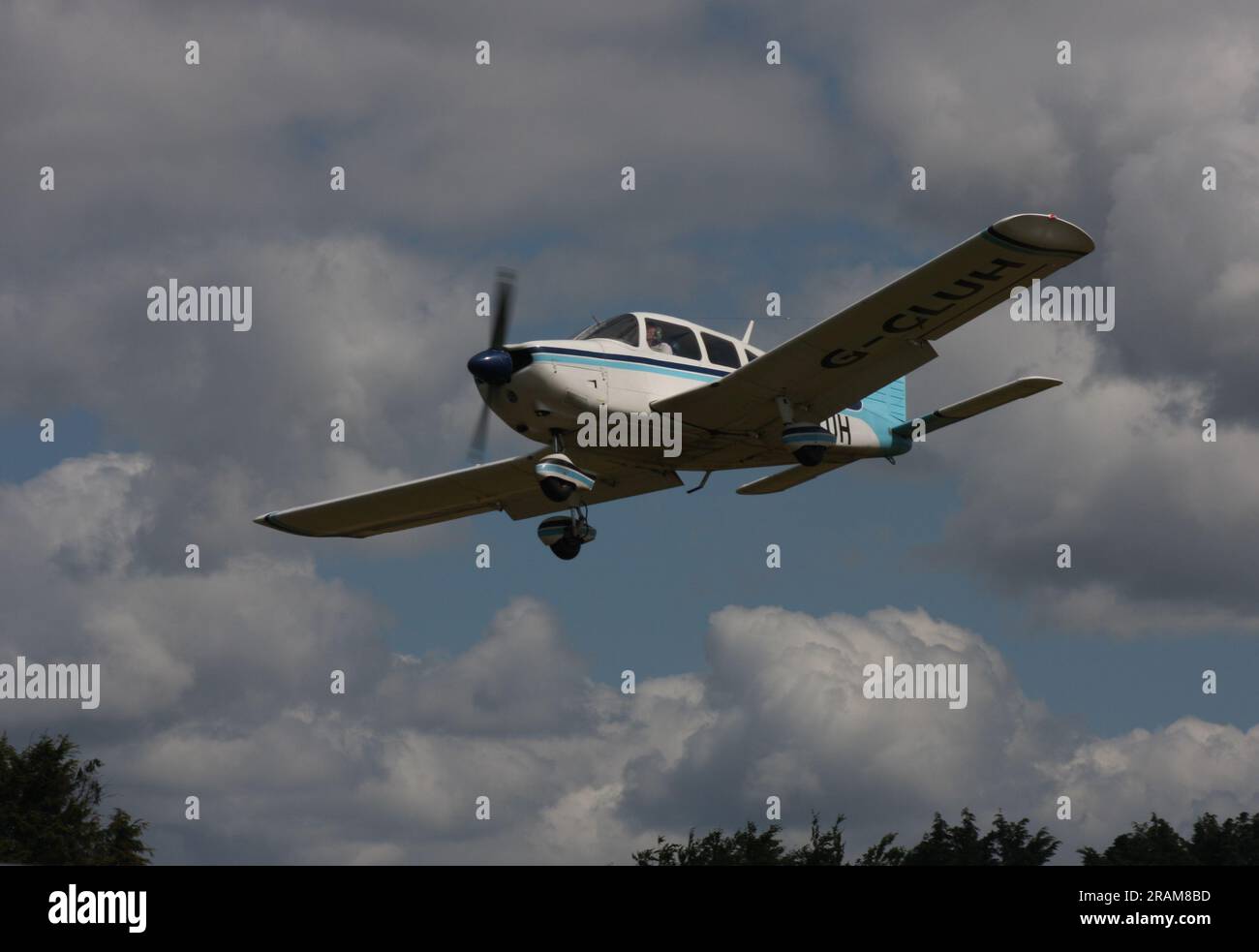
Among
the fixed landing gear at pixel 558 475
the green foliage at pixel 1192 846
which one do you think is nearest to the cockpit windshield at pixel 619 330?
the fixed landing gear at pixel 558 475

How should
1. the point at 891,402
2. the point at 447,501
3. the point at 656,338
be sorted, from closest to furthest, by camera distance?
the point at 656,338, the point at 891,402, the point at 447,501

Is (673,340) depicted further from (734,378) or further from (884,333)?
(884,333)

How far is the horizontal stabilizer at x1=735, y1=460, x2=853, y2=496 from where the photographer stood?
29391 millimetres

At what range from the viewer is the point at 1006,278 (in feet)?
74.6

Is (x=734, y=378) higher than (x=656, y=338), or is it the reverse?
(x=656, y=338)

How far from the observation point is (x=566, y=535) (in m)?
27.4

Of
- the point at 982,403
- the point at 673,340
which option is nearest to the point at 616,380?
the point at 673,340

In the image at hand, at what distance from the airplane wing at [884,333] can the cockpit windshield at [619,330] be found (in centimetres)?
116

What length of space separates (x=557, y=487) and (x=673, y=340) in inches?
122

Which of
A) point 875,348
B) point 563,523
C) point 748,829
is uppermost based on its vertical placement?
point 875,348
